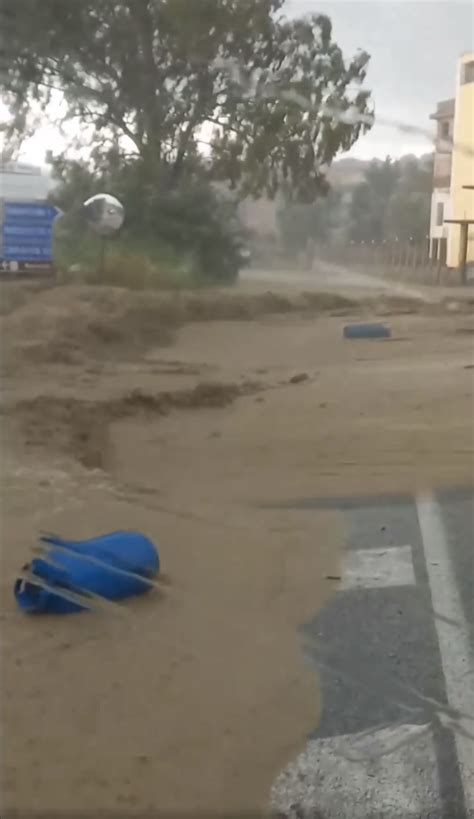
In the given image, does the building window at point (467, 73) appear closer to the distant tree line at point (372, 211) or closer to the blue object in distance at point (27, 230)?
the distant tree line at point (372, 211)

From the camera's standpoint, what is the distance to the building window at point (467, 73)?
564 centimetres

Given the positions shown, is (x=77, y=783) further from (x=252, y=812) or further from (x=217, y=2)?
(x=217, y=2)

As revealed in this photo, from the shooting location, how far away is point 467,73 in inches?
225

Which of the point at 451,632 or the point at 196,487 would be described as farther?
the point at 196,487

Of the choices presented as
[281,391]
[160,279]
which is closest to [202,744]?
[160,279]

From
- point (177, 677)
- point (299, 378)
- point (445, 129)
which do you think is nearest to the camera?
point (177, 677)

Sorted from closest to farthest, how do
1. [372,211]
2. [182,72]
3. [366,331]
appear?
[182,72] → [372,211] → [366,331]

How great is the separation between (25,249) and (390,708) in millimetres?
3916

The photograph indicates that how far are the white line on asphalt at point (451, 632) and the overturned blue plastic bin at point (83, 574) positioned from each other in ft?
3.42

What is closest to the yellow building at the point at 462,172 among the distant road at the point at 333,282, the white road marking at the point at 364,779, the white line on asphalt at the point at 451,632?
the distant road at the point at 333,282

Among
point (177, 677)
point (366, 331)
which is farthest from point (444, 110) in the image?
point (366, 331)

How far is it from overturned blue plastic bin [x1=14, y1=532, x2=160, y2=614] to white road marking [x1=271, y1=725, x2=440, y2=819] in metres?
1.15

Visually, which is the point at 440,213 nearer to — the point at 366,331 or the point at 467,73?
the point at 467,73

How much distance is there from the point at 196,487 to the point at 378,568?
5.72 ft
